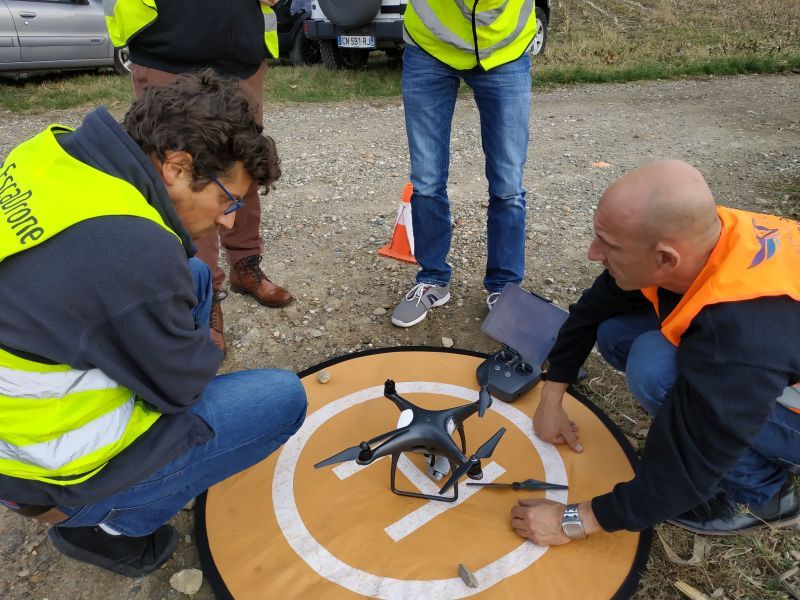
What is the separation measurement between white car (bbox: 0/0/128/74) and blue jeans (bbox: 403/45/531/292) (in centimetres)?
614

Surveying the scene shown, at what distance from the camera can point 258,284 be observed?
3328mm

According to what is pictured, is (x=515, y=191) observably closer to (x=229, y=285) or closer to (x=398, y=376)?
(x=398, y=376)

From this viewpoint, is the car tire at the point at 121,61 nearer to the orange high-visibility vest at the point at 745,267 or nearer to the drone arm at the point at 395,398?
the drone arm at the point at 395,398

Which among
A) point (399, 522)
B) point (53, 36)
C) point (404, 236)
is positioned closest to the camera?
point (399, 522)

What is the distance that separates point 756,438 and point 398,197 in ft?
10.9

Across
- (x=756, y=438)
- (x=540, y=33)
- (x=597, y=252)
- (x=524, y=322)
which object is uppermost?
(x=540, y=33)

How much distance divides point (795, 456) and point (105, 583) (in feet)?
7.13

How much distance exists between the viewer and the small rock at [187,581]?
1891 mm

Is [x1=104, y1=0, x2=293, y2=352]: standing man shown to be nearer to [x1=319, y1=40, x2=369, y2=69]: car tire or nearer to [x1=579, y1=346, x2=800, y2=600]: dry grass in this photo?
[x1=579, y1=346, x2=800, y2=600]: dry grass

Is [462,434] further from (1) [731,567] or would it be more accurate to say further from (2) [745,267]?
(2) [745,267]

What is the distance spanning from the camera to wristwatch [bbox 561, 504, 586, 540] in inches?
73.0

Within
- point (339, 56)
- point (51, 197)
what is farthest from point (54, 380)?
point (339, 56)

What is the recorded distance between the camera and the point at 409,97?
293 cm

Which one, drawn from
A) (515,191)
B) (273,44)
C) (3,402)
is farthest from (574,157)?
(3,402)
